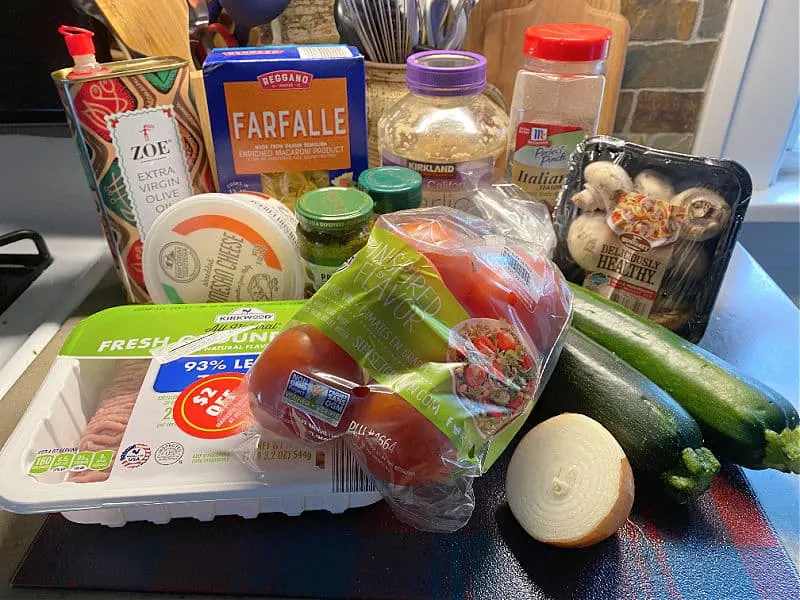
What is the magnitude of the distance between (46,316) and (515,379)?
0.62 metres

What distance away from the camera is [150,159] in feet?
2.43

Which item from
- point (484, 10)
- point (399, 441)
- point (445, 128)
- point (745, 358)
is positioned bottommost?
point (745, 358)

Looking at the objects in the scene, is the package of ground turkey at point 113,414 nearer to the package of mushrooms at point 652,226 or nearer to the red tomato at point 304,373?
the red tomato at point 304,373

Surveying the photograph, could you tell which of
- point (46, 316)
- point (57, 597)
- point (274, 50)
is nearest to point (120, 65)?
point (274, 50)

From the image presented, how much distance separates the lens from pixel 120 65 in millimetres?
726

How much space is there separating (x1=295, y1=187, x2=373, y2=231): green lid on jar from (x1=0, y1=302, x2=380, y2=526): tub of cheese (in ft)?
0.41

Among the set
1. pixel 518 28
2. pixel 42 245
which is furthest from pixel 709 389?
pixel 42 245

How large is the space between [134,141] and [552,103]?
20.4 inches

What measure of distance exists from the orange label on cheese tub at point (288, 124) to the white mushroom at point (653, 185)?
0.34 metres

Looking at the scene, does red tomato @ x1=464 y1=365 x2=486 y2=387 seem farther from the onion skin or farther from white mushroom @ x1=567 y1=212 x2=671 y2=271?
white mushroom @ x1=567 y1=212 x2=671 y2=271

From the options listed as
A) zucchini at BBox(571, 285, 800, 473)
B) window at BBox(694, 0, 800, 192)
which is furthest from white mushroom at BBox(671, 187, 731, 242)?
window at BBox(694, 0, 800, 192)

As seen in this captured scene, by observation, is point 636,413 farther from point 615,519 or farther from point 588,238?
point 588,238

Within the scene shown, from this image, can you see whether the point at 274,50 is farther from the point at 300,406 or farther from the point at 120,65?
the point at 300,406

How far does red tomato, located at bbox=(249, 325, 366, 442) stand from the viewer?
477 millimetres
